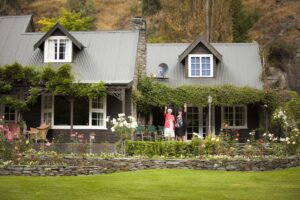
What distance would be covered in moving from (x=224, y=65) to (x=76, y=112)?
879 cm

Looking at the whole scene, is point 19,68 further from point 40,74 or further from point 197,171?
point 197,171

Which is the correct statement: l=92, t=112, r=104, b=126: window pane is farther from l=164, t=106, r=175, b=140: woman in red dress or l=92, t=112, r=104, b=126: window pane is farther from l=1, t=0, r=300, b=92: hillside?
l=1, t=0, r=300, b=92: hillside

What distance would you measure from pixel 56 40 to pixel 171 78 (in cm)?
642

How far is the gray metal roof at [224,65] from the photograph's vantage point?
25391 mm

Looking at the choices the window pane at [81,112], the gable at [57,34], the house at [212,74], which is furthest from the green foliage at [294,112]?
the gable at [57,34]

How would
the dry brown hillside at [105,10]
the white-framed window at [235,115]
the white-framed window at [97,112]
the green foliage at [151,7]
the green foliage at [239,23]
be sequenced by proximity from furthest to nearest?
the dry brown hillside at [105,10]
the green foliage at [151,7]
the green foliage at [239,23]
the white-framed window at [235,115]
the white-framed window at [97,112]

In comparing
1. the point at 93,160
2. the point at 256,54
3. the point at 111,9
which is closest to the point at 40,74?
the point at 93,160

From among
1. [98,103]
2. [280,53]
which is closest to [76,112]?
[98,103]

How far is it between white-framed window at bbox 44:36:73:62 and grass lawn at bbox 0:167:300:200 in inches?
426

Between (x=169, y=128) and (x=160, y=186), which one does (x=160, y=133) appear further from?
(x=160, y=186)

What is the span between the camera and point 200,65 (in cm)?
2578

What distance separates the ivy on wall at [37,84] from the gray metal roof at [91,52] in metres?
0.99

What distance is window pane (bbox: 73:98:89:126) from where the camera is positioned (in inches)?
886

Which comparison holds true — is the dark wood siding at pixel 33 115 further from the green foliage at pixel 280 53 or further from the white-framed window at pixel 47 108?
the green foliage at pixel 280 53
